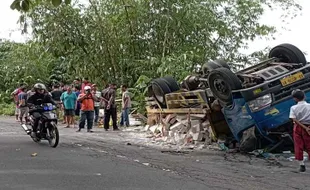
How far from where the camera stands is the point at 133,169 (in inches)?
317

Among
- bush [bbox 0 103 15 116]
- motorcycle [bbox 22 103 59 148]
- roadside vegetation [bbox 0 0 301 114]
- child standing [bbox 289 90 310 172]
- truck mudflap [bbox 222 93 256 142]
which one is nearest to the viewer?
child standing [bbox 289 90 310 172]

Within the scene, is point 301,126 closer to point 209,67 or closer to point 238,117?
point 238,117

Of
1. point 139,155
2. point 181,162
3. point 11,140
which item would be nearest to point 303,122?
point 181,162

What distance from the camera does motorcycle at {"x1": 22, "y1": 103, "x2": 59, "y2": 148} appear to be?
11.0 meters

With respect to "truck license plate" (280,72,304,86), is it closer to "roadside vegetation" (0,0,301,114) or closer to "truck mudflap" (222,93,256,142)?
"truck mudflap" (222,93,256,142)

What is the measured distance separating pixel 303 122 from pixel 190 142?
359cm

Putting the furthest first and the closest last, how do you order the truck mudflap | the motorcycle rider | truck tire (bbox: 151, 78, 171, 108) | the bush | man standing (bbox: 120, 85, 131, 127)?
the bush
man standing (bbox: 120, 85, 131, 127)
truck tire (bbox: 151, 78, 171, 108)
the motorcycle rider
the truck mudflap

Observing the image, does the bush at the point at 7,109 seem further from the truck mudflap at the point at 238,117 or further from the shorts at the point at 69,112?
the truck mudflap at the point at 238,117

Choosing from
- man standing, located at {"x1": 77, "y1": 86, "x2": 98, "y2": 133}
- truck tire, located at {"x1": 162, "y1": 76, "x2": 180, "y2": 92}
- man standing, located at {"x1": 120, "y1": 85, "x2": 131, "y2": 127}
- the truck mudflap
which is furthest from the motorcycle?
man standing, located at {"x1": 120, "y1": 85, "x2": 131, "y2": 127}

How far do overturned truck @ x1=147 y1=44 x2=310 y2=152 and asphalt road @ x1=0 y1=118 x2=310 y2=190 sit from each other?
0.60 m

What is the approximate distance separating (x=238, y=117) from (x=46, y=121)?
4.42 metres

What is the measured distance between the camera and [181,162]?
29.4 feet

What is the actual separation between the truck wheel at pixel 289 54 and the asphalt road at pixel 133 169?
264 cm

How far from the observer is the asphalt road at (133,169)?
682 cm
